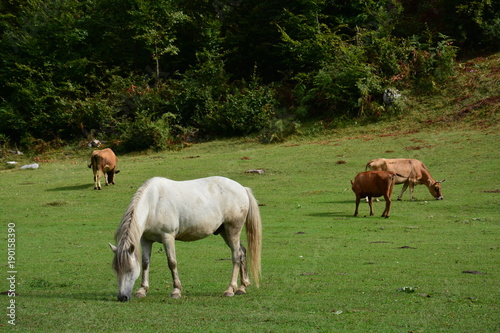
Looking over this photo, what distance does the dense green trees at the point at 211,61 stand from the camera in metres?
40.4

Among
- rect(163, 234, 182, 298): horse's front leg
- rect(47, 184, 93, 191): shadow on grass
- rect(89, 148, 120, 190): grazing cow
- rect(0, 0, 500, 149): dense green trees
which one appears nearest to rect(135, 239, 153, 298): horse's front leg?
rect(163, 234, 182, 298): horse's front leg

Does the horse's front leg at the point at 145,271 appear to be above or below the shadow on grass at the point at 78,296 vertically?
above

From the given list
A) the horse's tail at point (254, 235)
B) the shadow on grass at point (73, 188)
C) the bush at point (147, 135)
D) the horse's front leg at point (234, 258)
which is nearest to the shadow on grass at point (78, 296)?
the horse's front leg at point (234, 258)

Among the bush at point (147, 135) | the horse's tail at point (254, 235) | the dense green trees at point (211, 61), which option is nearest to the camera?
the horse's tail at point (254, 235)

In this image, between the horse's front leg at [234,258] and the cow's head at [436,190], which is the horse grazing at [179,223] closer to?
the horse's front leg at [234,258]

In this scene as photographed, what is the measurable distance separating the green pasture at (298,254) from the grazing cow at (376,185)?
0.75 meters

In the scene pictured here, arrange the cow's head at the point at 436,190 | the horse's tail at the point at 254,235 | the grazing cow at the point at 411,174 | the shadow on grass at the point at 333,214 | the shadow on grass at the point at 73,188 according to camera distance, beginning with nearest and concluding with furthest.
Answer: the horse's tail at the point at 254,235 < the shadow on grass at the point at 333,214 < the cow's head at the point at 436,190 < the grazing cow at the point at 411,174 < the shadow on grass at the point at 73,188

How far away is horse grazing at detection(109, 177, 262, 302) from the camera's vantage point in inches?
341

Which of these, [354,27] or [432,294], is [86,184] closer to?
[432,294]

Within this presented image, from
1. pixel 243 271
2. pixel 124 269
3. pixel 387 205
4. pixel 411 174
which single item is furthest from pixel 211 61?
→ pixel 124 269

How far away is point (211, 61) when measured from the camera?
46.2 metres

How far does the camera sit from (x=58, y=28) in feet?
159

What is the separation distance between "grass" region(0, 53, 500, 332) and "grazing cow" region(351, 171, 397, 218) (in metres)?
0.69

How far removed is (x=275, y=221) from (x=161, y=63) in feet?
119
